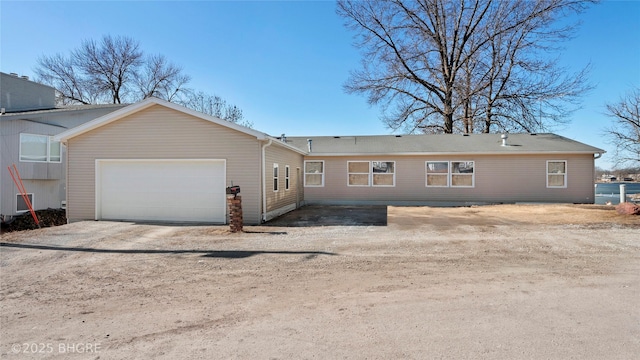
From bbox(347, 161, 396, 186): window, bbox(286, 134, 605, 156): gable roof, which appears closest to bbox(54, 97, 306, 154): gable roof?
bbox(347, 161, 396, 186): window

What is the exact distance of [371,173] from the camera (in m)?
16.5

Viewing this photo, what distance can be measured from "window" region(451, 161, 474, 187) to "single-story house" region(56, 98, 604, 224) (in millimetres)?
44

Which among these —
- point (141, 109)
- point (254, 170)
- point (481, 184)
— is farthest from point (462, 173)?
point (141, 109)

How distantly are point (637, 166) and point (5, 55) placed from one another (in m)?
35.0

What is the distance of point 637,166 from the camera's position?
2256 centimetres

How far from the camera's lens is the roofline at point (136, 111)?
1010 cm

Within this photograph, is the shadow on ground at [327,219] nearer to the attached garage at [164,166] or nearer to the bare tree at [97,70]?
the attached garage at [164,166]

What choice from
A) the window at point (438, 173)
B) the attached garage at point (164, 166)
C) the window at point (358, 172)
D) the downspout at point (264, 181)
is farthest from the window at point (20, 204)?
the window at point (438, 173)

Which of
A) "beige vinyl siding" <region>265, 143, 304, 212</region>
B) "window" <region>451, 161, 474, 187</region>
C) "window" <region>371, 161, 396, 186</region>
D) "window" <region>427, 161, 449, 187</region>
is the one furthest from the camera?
"window" <region>371, 161, 396, 186</region>

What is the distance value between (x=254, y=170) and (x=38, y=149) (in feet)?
39.8

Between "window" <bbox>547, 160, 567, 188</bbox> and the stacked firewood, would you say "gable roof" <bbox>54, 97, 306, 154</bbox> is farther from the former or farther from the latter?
"window" <bbox>547, 160, 567, 188</bbox>

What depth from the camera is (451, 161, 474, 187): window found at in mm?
15680

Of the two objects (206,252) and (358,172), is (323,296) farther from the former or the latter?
(358,172)

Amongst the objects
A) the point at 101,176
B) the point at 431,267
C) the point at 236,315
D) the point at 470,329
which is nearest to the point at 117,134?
the point at 101,176
